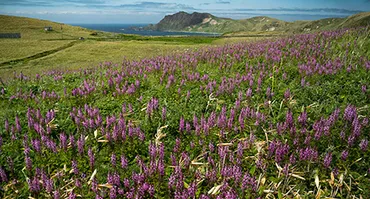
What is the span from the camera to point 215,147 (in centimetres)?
532

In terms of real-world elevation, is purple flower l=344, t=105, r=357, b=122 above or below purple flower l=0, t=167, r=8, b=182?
above

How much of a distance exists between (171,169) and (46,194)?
1.99 m

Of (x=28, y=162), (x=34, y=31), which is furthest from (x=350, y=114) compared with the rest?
(x=34, y=31)

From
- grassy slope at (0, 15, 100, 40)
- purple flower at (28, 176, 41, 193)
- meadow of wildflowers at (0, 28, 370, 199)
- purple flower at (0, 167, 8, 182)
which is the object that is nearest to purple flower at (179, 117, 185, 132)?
meadow of wildflowers at (0, 28, 370, 199)

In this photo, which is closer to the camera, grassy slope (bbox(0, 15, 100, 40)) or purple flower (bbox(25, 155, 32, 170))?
purple flower (bbox(25, 155, 32, 170))

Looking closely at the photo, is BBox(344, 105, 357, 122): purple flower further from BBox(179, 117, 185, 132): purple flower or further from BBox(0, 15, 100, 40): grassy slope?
BBox(0, 15, 100, 40): grassy slope

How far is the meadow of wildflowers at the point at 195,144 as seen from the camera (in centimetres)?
416

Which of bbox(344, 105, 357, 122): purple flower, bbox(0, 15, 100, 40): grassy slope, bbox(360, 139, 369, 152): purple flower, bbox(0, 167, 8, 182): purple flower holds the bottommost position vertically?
bbox(0, 167, 8, 182): purple flower

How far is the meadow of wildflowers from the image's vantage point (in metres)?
4.16

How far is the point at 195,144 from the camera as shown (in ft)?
17.6

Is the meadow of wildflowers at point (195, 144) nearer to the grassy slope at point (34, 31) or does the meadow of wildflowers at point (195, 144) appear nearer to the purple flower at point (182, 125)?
the purple flower at point (182, 125)

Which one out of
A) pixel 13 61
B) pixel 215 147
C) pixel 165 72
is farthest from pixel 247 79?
pixel 13 61

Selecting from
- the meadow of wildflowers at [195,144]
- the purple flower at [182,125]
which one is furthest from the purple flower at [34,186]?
the purple flower at [182,125]

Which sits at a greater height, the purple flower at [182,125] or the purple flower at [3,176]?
the purple flower at [182,125]
